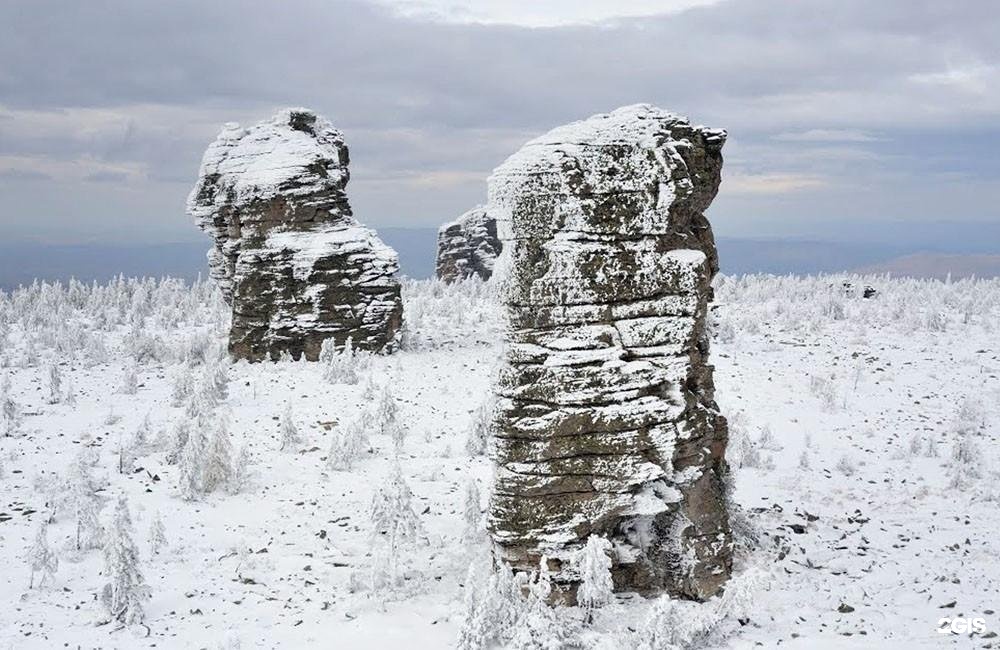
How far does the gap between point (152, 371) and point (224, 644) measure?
20.3 metres

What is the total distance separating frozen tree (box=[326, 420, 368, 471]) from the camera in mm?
20094

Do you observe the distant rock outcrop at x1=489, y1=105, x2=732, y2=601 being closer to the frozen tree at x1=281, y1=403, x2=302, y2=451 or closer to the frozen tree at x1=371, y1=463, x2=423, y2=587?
the frozen tree at x1=371, y1=463, x2=423, y2=587

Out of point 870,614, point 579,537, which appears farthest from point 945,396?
point 579,537

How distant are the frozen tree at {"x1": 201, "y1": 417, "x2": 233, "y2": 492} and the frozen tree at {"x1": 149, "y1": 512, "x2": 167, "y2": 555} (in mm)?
2837

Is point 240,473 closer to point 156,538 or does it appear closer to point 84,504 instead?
point 156,538

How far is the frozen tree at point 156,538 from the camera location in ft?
50.3

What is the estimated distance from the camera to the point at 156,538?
606 inches

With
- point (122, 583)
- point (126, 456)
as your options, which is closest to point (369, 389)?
point (126, 456)

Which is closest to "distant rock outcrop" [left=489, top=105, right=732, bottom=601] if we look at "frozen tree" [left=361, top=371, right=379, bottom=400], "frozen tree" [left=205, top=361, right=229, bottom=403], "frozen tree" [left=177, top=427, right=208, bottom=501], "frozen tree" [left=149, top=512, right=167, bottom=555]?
"frozen tree" [left=149, top=512, right=167, bottom=555]

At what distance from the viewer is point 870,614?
41.3 feet

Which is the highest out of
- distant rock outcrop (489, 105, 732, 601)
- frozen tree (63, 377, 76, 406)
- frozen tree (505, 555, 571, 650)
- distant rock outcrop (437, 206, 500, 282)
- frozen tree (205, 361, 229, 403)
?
distant rock outcrop (437, 206, 500, 282)

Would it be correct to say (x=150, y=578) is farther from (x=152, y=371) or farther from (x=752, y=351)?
(x=752, y=351)

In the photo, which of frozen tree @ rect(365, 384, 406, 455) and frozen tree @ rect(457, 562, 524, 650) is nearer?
frozen tree @ rect(457, 562, 524, 650)

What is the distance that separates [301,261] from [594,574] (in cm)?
2131
